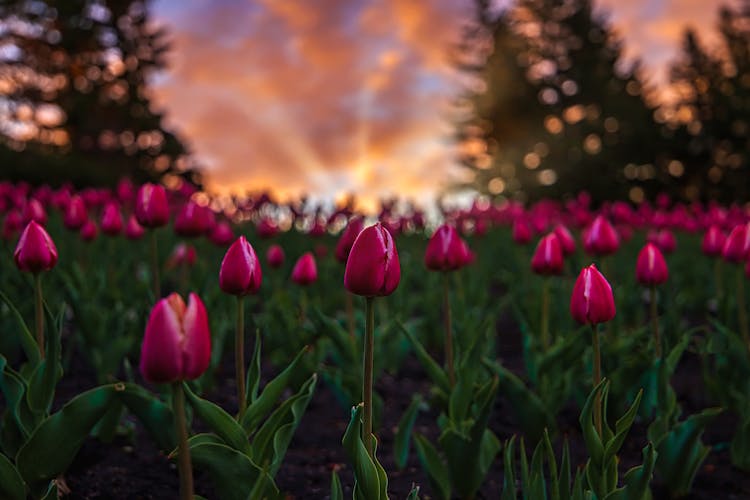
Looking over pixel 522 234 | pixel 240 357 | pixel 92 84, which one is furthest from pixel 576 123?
pixel 240 357

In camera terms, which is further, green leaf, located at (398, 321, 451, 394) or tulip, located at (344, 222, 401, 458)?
green leaf, located at (398, 321, 451, 394)

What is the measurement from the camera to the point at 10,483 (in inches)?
72.9

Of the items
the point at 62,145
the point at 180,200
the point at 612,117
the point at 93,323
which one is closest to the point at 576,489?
the point at 93,323

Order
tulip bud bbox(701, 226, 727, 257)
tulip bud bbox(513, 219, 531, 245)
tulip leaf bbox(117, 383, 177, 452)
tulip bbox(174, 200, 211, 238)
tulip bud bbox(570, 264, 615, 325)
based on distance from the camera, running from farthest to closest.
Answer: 1. tulip bud bbox(513, 219, 531, 245)
2. tulip bud bbox(701, 226, 727, 257)
3. tulip bbox(174, 200, 211, 238)
4. tulip bud bbox(570, 264, 615, 325)
5. tulip leaf bbox(117, 383, 177, 452)

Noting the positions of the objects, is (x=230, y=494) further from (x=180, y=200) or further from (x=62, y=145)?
(x=62, y=145)

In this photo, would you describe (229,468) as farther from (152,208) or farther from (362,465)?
(152,208)

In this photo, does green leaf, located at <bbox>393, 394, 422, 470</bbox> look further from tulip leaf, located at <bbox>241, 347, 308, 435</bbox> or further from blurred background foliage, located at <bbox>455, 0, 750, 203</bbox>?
blurred background foliage, located at <bbox>455, 0, 750, 203</bbox>

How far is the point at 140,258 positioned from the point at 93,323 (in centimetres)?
357

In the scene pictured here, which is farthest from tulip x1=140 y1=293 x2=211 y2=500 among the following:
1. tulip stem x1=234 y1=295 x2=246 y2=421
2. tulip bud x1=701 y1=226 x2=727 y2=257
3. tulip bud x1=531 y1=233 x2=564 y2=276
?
tulip bud x1=701 y1=226 x2=727 y2=257

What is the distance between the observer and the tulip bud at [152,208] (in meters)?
3.04

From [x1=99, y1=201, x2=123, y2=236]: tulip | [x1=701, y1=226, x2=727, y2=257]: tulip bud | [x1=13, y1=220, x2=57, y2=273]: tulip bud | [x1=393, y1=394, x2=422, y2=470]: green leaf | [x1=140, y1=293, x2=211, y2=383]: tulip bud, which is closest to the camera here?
[x1=140, y1=293, x2=211, y2=383]: tulip bud

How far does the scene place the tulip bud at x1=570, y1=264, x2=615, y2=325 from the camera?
2080mm

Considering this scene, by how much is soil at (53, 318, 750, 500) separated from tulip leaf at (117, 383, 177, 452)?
1.31ft

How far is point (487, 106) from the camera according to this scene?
31953 millimetres
